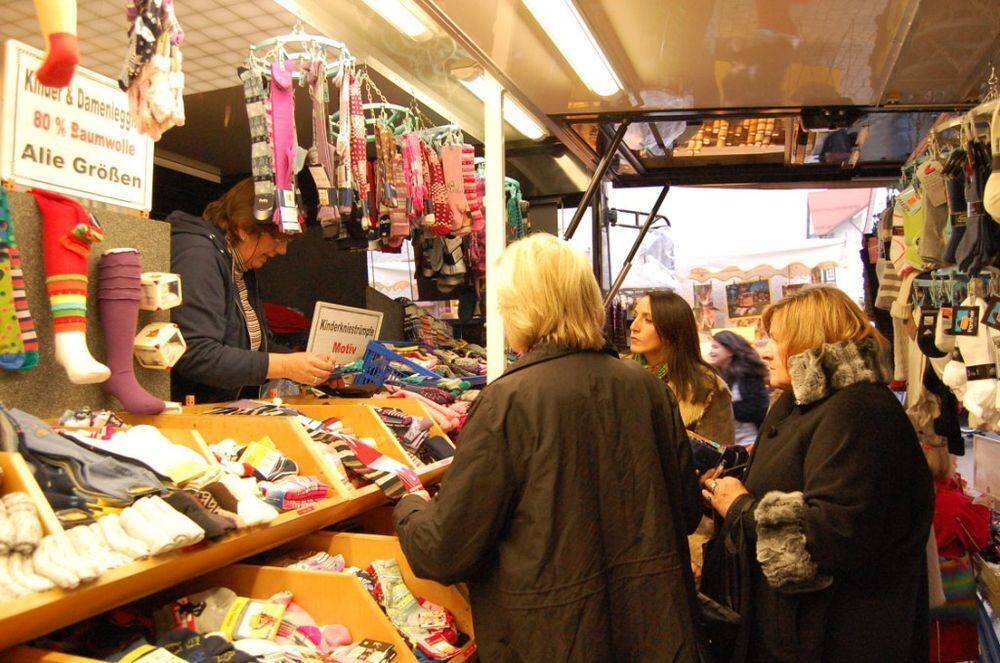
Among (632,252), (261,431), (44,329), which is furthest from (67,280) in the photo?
(632,252)

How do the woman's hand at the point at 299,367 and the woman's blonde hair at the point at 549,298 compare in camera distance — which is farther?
the woman's hand at the point at 299,367

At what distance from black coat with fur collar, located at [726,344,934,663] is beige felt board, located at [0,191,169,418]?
1.88 meters

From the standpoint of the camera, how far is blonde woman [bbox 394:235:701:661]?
1.70 meters

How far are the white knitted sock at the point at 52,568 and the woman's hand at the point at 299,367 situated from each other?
56.5 inches

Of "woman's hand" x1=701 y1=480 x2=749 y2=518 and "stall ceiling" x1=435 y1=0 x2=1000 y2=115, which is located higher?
"stall ceiling" x1=435 y1=0 x2=1000 y2=115

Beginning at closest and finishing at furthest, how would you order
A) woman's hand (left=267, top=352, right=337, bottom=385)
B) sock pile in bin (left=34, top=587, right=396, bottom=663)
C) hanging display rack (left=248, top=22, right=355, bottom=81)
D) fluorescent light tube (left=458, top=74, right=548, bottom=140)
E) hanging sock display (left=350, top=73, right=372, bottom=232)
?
1. sock pile in bin (left=34, top=587, right=396, bottom=663)
2. woman's hand (left=267, top=352, right=337, bottom=385)
3. hanging display rack (left=248, top=22, right=355, bottom=81)
4. hanging sock display (left=350, top=73, right=372, bottom=232)
5. fluorescent light tube (left=458, top=74, right=548, bottom=140)

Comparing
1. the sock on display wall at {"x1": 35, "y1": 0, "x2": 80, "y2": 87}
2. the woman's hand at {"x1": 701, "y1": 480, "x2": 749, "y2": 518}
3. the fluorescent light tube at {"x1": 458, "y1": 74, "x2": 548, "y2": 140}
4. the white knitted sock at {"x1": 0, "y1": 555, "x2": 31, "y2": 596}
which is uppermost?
the fluorescent light tube at {"x1": 458, "y1": 74, "x2": 548, "y2": 140}

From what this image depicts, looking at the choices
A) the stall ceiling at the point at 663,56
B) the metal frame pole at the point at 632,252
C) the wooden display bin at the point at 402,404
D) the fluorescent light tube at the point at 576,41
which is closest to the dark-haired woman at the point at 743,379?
the metal frame pole at the point at 632,252

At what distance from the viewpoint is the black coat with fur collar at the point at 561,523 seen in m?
1.69

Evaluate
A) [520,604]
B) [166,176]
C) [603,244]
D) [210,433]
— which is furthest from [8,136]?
[166,176]

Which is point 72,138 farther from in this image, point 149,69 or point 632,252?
point 632,252

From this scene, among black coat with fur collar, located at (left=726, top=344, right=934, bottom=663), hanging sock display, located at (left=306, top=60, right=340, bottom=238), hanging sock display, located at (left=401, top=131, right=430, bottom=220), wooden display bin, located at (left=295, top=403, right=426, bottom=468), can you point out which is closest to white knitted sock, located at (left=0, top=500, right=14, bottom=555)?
wooden display bin, located at (left=295, top=403, right=426, bottom=468)

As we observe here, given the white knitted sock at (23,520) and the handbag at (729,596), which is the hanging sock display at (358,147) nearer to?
the handbag at (729,596)

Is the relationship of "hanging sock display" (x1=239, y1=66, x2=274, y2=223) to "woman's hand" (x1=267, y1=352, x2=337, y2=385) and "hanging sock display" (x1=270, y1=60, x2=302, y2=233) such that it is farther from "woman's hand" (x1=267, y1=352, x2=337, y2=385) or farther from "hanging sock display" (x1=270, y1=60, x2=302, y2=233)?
"woman's hand" (x1=267, y1=352, x2=337, y2=385)
